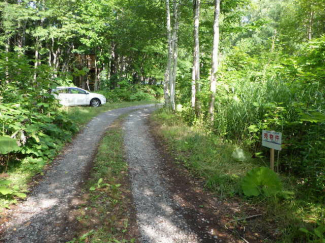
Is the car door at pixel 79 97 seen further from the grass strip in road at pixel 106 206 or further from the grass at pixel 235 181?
the grass strip in road at pixel 106 206

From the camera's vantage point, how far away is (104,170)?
5051mm

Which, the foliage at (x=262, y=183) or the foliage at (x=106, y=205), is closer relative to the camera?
the foliage at (x=106, y=205)

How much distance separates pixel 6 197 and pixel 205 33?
13.5 m

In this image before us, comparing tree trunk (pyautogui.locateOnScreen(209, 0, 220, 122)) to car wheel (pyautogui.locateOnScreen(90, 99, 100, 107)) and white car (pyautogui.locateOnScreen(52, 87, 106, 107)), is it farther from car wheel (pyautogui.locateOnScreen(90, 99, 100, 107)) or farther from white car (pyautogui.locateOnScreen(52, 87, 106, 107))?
car wheel (pyautogui.locateOnScreen(90, 99, 100, 107))

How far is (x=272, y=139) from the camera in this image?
13.7ft

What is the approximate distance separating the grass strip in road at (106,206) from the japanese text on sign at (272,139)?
294cm

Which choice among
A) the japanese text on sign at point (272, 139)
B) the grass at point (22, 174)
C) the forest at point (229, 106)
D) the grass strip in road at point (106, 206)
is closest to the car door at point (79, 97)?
the forest at point (229, 106)

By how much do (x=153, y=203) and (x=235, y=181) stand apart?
70.8 inches

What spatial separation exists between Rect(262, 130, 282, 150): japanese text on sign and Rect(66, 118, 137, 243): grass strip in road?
2944 mm

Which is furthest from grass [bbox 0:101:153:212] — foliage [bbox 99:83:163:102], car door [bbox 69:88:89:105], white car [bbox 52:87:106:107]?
foliage [bbox 99:83:163:102]

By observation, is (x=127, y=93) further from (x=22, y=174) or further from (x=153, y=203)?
(x=153, y=203)

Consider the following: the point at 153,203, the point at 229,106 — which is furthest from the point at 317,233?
the point at 229,106

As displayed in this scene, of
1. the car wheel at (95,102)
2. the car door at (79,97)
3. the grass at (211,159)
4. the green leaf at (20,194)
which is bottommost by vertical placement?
the green leaf at (20,194)

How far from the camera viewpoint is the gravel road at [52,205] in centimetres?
305
